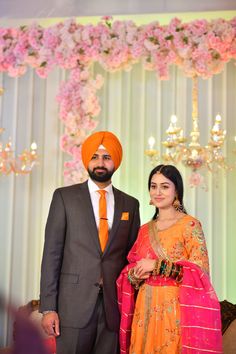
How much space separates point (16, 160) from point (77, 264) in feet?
7.98

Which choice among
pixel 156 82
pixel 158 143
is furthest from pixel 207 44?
pixel 158 143

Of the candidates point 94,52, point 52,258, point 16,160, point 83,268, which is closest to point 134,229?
point 83,268

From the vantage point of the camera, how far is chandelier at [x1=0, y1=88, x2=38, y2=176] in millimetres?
3957

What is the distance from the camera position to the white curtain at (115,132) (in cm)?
434

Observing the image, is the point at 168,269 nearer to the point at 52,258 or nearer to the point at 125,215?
the point at 125,215

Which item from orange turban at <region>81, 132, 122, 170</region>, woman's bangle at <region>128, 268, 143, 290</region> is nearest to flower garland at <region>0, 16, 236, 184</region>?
orange turban at <region>81, 132, 122, 170</region>

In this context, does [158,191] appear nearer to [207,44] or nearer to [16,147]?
[207,44]

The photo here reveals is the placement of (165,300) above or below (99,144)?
below

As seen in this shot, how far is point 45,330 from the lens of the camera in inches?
84.7

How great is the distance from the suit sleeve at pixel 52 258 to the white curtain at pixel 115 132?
216cm

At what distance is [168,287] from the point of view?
2094 mm

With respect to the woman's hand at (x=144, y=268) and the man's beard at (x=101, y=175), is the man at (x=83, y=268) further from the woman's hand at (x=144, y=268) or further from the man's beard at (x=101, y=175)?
the woman's hand at (x=144, y=268)

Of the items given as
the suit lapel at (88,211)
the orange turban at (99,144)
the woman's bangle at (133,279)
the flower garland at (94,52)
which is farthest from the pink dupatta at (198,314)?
the flower garland at (94,52)

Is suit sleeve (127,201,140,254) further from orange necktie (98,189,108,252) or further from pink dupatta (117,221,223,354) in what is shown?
pink dupatta (117,221,223,354)
